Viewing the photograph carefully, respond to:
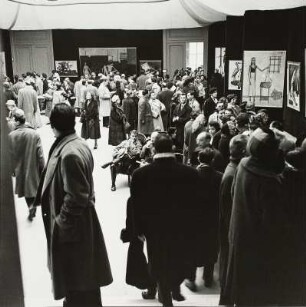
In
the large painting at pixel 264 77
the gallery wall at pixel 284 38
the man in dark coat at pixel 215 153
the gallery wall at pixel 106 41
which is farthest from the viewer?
the gallery wall at pixel 106 41

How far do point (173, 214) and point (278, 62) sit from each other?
5.66 m

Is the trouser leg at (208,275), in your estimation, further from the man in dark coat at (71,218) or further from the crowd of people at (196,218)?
the man in dark coat at (71,218)

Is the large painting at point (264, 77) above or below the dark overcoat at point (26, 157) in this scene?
above

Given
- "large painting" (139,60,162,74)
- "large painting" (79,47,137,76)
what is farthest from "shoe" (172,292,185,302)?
"large painting" (79,47,137,76)

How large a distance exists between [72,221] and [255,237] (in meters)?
1.34

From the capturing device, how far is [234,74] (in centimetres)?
1121

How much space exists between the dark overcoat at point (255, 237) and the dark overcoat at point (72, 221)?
1.00 meters

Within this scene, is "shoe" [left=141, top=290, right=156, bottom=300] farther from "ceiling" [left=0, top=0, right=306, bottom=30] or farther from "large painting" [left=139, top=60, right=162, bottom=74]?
"large painting" [left=139, top=60, right=162, bottom=74]

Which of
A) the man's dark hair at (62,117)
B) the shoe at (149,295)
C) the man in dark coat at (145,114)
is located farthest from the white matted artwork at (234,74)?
the man's dark hair at (62,117)

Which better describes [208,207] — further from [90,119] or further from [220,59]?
[220,59]

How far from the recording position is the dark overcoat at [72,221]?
2951 millimetres

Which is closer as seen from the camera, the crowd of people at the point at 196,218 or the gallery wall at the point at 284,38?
the crowd of people at the point at 196,218

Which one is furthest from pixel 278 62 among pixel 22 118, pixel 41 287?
pixel 41 287

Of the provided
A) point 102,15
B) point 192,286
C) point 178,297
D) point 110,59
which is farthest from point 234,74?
point 110,59
